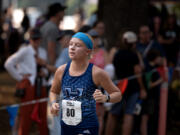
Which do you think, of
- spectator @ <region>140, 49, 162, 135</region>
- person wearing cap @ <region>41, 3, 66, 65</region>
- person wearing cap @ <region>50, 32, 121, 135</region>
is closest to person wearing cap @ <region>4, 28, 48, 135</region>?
person wearing cap @ <region>41, 3, 66, 65</region>

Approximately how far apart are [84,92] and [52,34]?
116 inches

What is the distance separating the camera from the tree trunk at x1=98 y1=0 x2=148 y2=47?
30.0ft

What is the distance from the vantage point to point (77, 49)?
4.24 metres

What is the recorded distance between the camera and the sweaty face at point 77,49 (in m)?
4.24

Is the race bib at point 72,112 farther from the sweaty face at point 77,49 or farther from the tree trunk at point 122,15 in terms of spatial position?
the tree trunk at point 122,15

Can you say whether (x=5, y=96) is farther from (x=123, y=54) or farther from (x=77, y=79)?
(x=77, y=79)

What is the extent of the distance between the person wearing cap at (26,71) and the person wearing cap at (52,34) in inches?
16.9

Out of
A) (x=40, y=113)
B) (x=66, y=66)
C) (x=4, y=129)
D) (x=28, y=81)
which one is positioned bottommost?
(x=4, y=129)

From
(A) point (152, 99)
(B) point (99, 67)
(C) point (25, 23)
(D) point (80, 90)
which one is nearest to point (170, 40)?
(A) point (152, 99)

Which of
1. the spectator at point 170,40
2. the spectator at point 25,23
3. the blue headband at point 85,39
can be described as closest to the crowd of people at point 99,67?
the blue headband at point 85,39

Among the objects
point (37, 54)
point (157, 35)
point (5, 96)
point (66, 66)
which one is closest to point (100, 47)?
point (37, 54)

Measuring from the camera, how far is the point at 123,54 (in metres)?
6.53

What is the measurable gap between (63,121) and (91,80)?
1.63 ft

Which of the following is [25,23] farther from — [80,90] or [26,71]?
[80,90]
